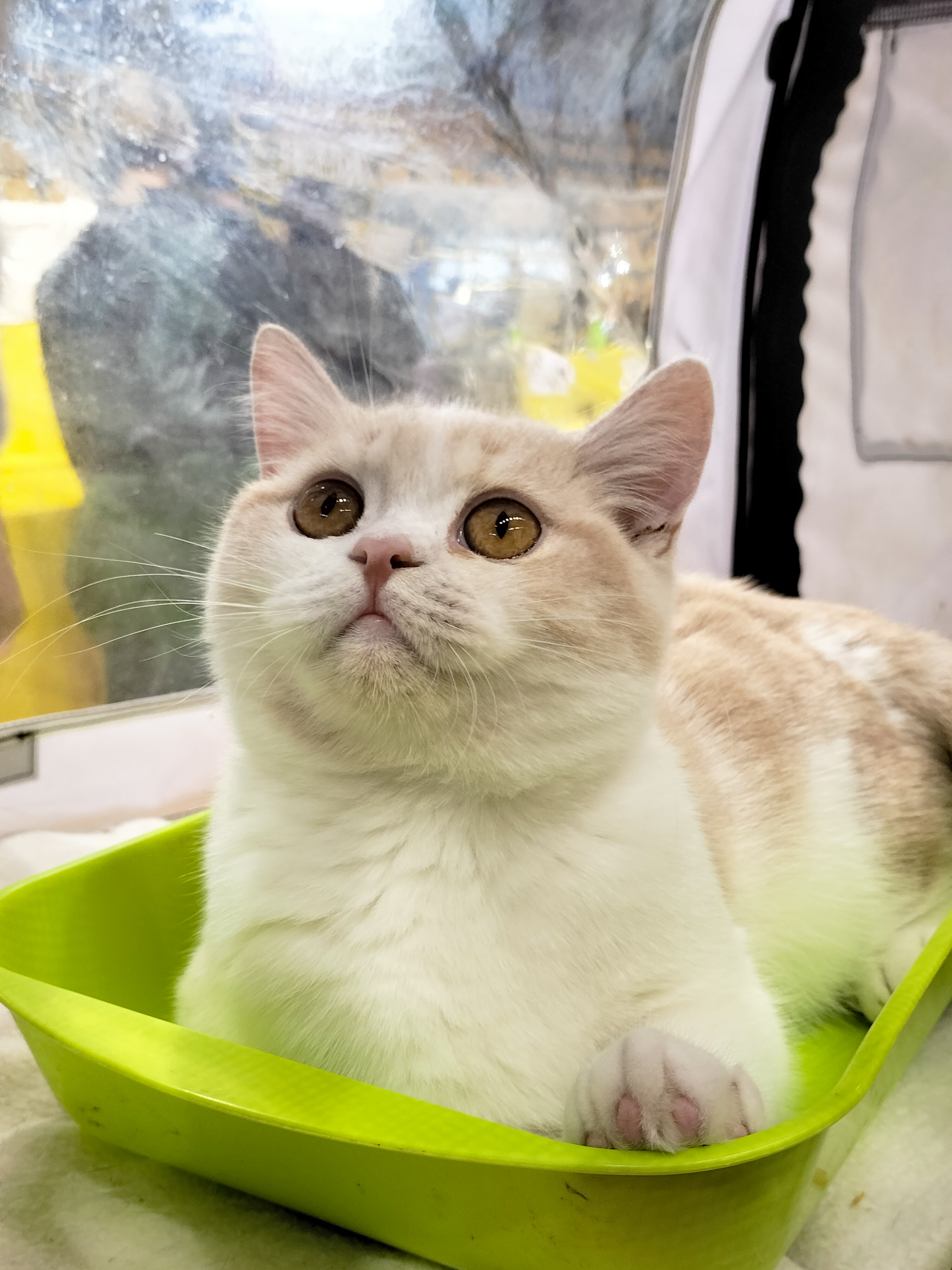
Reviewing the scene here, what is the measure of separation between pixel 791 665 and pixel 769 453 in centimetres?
98

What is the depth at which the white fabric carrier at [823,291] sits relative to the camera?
179cm

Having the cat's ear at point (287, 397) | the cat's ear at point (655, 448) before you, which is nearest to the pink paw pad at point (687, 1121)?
the cat's ear at point (655, 448)

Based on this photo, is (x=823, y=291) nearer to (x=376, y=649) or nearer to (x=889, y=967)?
(x=889, y=967)

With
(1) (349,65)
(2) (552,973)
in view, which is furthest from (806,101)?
(2) (552,973)

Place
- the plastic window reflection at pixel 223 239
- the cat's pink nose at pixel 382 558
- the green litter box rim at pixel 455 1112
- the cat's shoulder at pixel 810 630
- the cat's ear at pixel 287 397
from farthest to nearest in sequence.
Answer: the plastic window reflection at pixel 223 239 < the cat's shoulder at pixel 810 630 < the cat's ear at pixel 287 397 < the cat's pink nose at pixel 382 558 < the green litter box rim at pixel 455 1112

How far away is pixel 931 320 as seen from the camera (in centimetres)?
179

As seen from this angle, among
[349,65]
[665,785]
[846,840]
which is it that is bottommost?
[846,840]

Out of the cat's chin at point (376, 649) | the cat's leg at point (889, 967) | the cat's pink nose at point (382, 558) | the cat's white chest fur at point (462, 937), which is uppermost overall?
the cat's pink nose at point (382, 558)

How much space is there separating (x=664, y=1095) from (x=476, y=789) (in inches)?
9.8

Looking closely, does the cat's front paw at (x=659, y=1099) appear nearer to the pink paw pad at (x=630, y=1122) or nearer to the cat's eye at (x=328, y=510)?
the pink paw pad at (x=630, y=1122)

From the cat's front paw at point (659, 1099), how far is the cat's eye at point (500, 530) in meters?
0.36

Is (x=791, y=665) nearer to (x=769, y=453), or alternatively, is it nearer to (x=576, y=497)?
(x=576, y=497)

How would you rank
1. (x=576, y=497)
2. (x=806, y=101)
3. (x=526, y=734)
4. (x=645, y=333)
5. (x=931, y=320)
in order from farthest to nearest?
(x=645, y=333) → (x=806, y=101) → (x=931, y=320) → (x=576, y=497) → (x=526, y=734)

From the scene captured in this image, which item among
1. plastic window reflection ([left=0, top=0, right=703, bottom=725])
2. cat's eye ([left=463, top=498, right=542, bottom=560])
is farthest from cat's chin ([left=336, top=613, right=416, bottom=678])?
plastic window reflection ([left=0, top=0, right=703, bottom=725])
